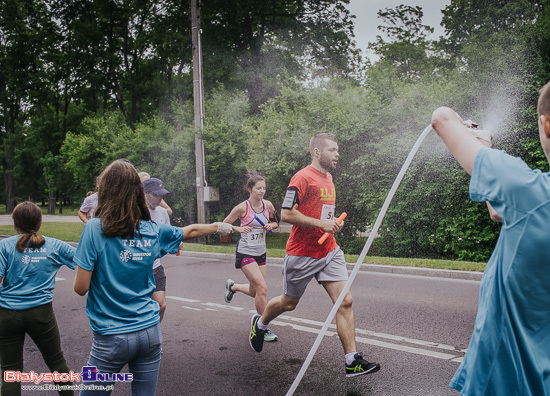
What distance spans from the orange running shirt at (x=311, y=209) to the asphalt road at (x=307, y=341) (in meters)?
1.15

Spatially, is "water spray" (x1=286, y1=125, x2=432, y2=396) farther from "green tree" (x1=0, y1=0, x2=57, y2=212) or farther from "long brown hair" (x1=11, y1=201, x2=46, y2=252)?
"green tree" (x1=0, y1=0, x2=57, y2=212)

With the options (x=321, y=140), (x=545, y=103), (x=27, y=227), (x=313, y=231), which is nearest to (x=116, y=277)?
(x=27, y=227)

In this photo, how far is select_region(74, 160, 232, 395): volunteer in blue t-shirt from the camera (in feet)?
8.30

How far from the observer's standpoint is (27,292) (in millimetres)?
3486

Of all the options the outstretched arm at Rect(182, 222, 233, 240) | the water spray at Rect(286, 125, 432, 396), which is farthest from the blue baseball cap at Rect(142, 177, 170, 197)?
the water spray at Rect(286, 125, 432, 396)

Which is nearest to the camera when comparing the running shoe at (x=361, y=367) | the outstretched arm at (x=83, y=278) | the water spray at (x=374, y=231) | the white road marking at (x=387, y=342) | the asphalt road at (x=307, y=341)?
the water spray at (x=374, y=231)

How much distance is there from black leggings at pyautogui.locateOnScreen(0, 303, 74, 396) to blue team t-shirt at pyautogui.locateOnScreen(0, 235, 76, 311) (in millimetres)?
58

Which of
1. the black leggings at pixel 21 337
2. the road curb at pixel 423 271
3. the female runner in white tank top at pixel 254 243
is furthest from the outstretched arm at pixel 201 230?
the road curb at pixel 423 271

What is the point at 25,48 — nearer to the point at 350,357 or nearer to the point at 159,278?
the point at 159,278

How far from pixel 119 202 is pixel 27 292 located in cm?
148

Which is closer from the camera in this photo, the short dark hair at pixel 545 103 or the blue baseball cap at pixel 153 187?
the short dark hair at pixel 545 103

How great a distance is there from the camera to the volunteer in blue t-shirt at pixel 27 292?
135 inches

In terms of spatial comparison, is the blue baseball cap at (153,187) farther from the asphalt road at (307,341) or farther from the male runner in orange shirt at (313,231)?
the asphalt road at (307,341)

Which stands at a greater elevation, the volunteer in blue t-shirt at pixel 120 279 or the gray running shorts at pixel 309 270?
the volunteer in blue t-shirt at pixel 120 279
